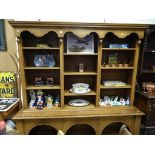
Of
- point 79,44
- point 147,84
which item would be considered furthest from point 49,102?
point 147,84

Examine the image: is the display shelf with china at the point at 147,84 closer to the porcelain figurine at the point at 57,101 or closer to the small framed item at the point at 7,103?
the porcelain figurine at the point at 57,101

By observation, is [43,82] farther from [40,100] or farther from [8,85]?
[8,85]

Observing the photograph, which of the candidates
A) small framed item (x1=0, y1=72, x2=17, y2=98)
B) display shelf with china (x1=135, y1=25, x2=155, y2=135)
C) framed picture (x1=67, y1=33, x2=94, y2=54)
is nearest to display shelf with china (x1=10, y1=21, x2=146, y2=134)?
framed picture (x1=67, y1=33, x2=94, y2=54)

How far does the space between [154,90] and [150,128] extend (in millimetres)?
543

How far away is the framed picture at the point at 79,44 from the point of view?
210 centimetres

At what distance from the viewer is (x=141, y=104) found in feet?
7.07

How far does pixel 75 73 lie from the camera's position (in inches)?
80.9

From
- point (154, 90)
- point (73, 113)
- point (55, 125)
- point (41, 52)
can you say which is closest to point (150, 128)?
point (154, 90)

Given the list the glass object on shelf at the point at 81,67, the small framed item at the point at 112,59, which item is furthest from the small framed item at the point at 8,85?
the small framed item at the point at 112,59

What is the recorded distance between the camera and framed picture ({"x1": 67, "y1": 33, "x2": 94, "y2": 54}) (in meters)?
2.10

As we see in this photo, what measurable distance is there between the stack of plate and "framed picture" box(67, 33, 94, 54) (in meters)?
0.49
